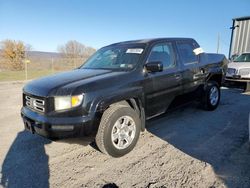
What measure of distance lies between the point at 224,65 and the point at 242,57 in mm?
4360

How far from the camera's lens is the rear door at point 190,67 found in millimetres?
4891

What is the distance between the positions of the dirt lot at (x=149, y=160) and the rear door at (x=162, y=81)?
621 mm

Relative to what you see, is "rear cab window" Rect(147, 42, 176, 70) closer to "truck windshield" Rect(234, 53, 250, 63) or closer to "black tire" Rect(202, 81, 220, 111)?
"black tire" Rect(202, 81, 220, 111)

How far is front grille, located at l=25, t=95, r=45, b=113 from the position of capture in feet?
11.0

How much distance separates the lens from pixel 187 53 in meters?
5.18

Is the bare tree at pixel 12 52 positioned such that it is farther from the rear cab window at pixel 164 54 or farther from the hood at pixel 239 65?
the rear cab window at pixel 164 54

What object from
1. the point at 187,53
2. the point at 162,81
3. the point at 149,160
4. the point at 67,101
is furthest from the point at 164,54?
the point at 67,101

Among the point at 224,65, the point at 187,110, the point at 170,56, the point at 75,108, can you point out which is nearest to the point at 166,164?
the point at 75,108

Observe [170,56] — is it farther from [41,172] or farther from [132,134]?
[41,172]

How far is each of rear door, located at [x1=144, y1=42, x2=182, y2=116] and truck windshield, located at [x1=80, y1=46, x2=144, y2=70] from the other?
0.90 ft

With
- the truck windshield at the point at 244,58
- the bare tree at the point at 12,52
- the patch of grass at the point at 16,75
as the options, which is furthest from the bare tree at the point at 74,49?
the truck windshield at the point at 244,58

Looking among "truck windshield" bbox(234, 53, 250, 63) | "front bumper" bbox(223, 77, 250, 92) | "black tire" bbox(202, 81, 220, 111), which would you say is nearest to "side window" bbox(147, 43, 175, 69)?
"black tire" bbox(202, 81, 220, 111)

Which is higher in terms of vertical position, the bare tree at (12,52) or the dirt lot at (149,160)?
the bare tree at (12,52)

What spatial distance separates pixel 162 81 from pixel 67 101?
190 cm
